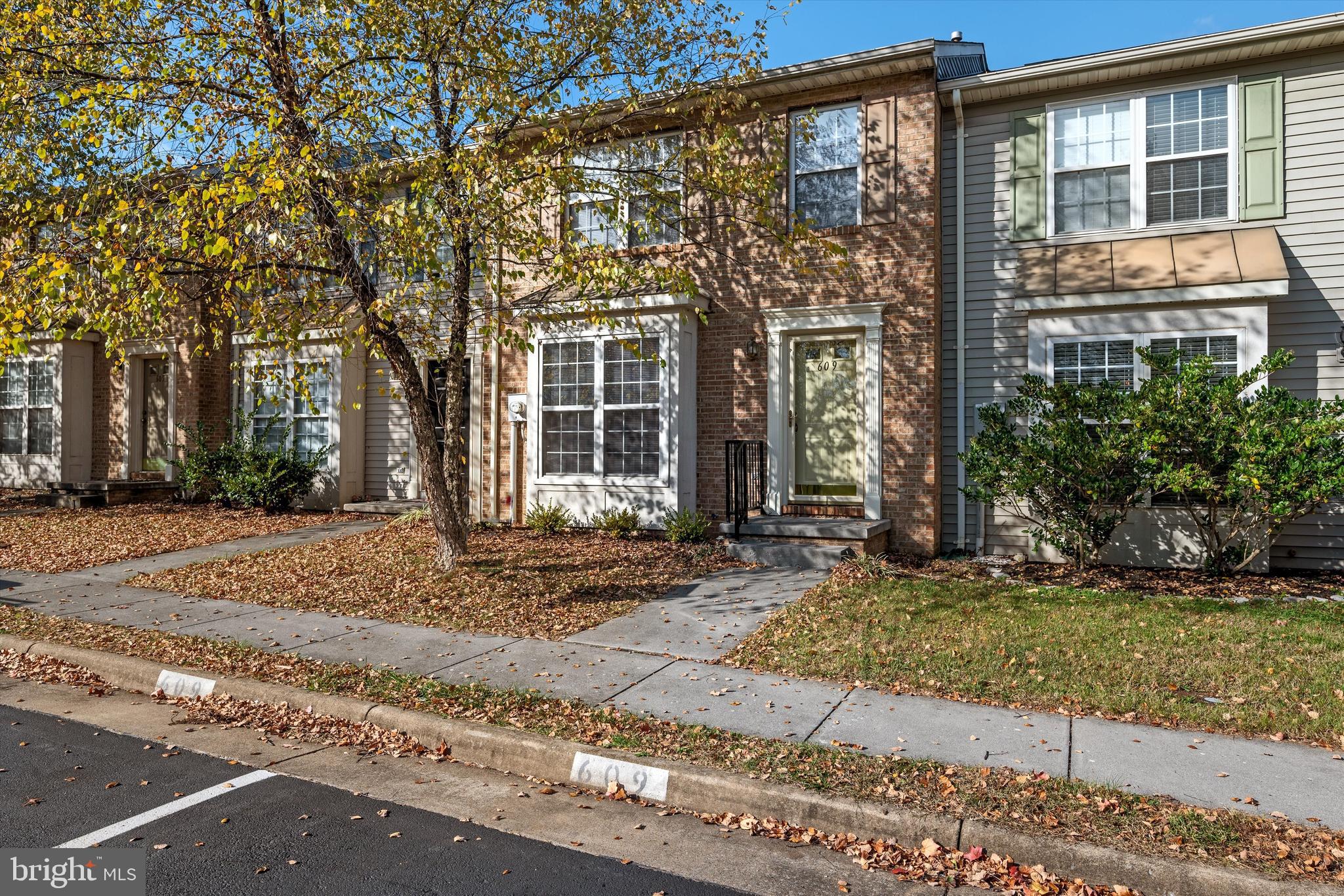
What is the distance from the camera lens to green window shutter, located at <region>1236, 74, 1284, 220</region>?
30.5 ft

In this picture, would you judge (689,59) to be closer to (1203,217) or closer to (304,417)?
(1203,217)

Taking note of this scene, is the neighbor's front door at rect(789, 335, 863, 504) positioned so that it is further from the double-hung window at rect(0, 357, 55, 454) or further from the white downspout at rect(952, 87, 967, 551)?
the double-hung window at rect(0, 357, 55, 454)

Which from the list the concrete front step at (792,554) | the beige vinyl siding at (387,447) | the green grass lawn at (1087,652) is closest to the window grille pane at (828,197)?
the concrete front step at (792,554)

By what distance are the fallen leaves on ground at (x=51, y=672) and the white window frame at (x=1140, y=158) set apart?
10.3 metres

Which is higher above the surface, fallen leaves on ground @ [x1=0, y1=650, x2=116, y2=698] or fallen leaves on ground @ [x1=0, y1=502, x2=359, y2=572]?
fallen leaves on ground @ [x1=0, y1=502, x2=359, y2=572]

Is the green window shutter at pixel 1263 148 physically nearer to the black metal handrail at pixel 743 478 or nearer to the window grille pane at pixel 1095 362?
the window grille pane at pixel 1095 362

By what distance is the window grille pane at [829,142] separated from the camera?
1077 cm

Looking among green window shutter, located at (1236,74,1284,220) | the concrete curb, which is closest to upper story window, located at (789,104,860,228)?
green window shutter, located at (1236,74,1284,220)

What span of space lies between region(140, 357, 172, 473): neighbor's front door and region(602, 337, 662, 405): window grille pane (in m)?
10.1

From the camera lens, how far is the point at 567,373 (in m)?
11.9

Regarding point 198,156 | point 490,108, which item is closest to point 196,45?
point 198,156

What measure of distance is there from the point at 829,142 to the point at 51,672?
958 centimetres

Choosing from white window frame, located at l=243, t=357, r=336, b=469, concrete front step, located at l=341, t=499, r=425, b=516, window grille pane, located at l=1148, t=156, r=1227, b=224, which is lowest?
concrete front step, located at l=341, t=499, r=425, b=516

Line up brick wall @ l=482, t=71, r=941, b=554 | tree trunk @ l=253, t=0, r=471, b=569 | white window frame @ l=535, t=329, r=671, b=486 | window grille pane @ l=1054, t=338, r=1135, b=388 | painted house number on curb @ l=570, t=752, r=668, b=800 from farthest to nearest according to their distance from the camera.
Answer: white window frame @ l=535, t=329, r=671, b=486
brick wall @ l=482, t=71, r=941, b=554
window grille pane @ l=1054, t=338, r=1135, b=388
tree trunk @ l=253, t=0, r=471, b=569
painted house number on curb @ l=570, t=752, r=668, b=800
